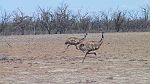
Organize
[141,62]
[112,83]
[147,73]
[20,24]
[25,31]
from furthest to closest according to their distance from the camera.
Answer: [25,31]
[20,24]
[141,62]
[147,73]
[112,83]

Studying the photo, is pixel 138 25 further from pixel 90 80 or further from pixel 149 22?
pixel 90 80

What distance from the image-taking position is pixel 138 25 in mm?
79938

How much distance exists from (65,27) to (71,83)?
6137cm

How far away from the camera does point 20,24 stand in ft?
214

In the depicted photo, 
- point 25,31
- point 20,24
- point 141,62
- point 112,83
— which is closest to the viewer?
point 112,83

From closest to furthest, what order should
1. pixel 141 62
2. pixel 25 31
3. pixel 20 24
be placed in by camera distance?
pixel 141 62 < pixel 20 24 < pixel 25 31

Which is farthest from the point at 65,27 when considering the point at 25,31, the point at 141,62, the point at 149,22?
the point at 141,62

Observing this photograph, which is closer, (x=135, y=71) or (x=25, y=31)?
(x=135, y=71)

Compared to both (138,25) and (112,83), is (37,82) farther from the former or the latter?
(138,25)

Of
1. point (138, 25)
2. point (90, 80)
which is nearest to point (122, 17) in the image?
point (138, 25)

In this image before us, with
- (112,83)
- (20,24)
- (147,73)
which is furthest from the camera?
(20,24)

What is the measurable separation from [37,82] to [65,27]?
61091 millimetres

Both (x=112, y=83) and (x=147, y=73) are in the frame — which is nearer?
(x=112, y=83)

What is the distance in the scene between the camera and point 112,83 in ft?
37.2
